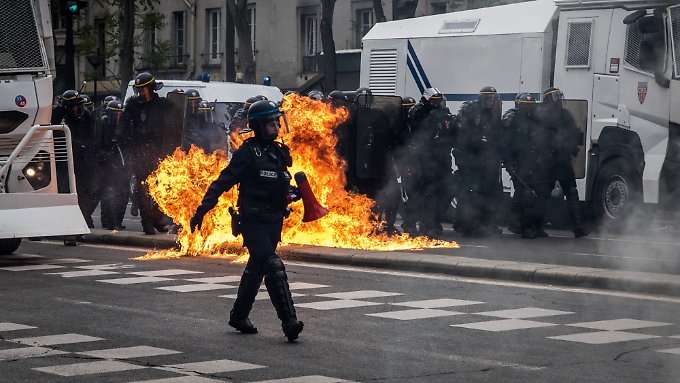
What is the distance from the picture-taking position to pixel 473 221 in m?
19.2

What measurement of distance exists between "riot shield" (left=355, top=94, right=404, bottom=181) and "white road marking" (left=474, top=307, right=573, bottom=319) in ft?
22.2

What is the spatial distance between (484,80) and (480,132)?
3.61 metres

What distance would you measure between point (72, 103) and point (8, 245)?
349 centimetres

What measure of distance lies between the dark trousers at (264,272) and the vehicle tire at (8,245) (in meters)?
6.94

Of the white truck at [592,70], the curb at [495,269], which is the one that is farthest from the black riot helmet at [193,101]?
the white truck at [592,70]

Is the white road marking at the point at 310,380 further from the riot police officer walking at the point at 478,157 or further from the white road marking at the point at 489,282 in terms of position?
the riot police officer walking at the point at 478,157

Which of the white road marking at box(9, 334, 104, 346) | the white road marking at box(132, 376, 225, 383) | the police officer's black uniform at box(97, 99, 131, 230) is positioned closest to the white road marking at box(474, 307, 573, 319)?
the white road marking at box(9, 334, 104, 346)

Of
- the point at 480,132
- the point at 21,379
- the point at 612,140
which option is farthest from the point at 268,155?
the point at 612,140

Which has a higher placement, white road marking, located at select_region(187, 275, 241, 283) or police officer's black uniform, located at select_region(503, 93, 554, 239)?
police officer's black uniform, located at select_region(503, 93, 554, 239)

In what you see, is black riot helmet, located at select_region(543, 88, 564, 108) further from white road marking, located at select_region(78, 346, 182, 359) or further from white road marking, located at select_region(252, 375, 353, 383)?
white road marking, located at select_region(252, 375, 353, 383)

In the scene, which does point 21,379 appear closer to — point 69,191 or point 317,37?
point 69,191

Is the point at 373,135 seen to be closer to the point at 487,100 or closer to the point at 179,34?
the point at 487,100

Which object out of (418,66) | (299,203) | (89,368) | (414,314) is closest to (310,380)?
(89,368)

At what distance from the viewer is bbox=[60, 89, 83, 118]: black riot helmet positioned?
1970 cm
